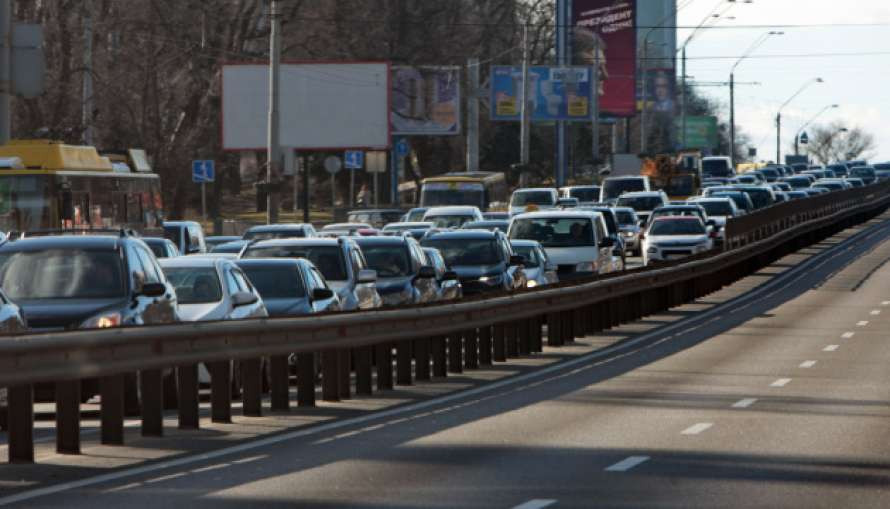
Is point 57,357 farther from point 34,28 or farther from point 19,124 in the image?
point 19,124

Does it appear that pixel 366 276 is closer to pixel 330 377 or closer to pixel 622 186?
pixel 330 377

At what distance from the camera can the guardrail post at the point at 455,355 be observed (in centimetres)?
2336

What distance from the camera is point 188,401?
16.2 m

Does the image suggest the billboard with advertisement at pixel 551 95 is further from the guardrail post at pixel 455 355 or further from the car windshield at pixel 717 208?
the guardrail post at pixel 455 355

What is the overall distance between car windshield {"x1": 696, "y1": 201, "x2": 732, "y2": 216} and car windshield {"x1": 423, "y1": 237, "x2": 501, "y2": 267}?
92.2ft

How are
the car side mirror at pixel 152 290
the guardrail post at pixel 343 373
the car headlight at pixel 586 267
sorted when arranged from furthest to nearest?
the car headlight at pixel 586 267
the guardrail post at pixel 343 373
the car side mirror at pixel 152 290

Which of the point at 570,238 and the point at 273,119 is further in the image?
the point at 273,119

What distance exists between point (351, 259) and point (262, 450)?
12.1m

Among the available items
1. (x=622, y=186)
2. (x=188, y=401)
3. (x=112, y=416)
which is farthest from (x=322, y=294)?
(x=622, y=186)

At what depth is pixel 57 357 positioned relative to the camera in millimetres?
13578

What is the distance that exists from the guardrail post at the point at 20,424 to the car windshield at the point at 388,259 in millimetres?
15313


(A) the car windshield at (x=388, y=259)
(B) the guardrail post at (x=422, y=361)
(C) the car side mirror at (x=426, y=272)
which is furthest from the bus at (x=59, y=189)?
(B) the guardrail post at (x=422, y=361)

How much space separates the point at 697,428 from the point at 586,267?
22.7 meters

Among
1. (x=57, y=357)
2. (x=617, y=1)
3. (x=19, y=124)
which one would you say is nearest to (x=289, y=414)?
(x=57, y=357)
